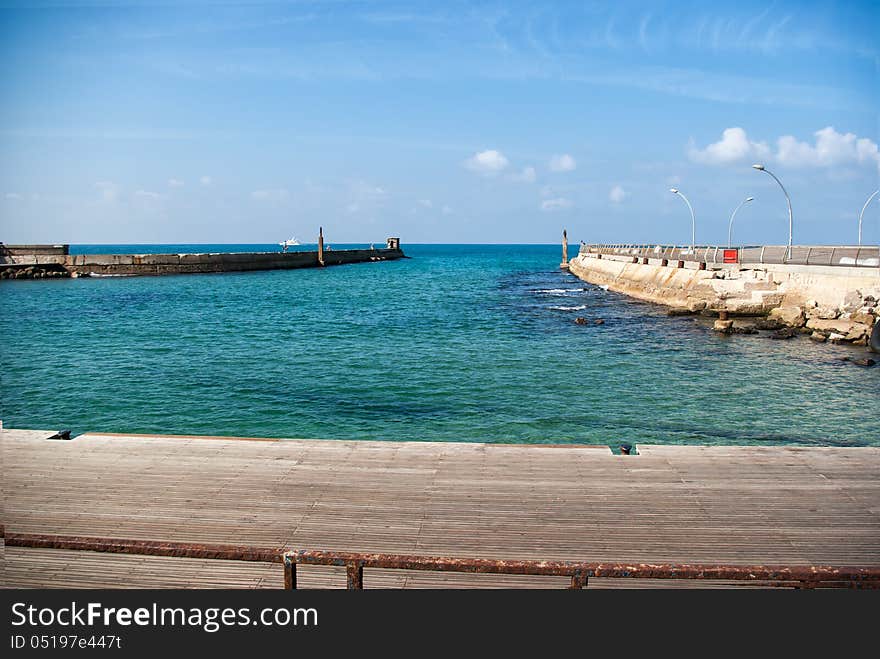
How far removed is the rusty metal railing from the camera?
11.3 feet

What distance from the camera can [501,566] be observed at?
139 inches

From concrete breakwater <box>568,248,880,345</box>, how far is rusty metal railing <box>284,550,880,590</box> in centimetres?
2397

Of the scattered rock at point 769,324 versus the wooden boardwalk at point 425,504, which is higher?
the wooden boardwalk at point 425,504

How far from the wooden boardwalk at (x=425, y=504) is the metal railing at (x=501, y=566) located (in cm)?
184

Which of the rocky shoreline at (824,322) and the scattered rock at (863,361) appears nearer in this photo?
the scattered rock at (863,361)

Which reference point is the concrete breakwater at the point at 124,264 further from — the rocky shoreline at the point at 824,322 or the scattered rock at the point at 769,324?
the scattered rock at the point at 769,324

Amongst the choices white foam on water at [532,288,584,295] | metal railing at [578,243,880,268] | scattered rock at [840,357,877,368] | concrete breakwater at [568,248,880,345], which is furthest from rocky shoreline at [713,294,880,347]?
white foam on water at [532,288,584,295]

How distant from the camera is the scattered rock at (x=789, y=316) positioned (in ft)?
91.2

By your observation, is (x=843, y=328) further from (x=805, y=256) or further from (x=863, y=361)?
(x=805, y=256)

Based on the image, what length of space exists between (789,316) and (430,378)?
1900cm

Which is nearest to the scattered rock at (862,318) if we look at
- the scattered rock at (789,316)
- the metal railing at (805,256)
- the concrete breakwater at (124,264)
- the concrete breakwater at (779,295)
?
the concrete breakwater at (779,295)

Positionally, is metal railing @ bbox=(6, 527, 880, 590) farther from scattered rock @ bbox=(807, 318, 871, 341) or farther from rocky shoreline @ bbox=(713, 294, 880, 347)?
scattered rock @ bbox=(807, 318, 871, 341)
